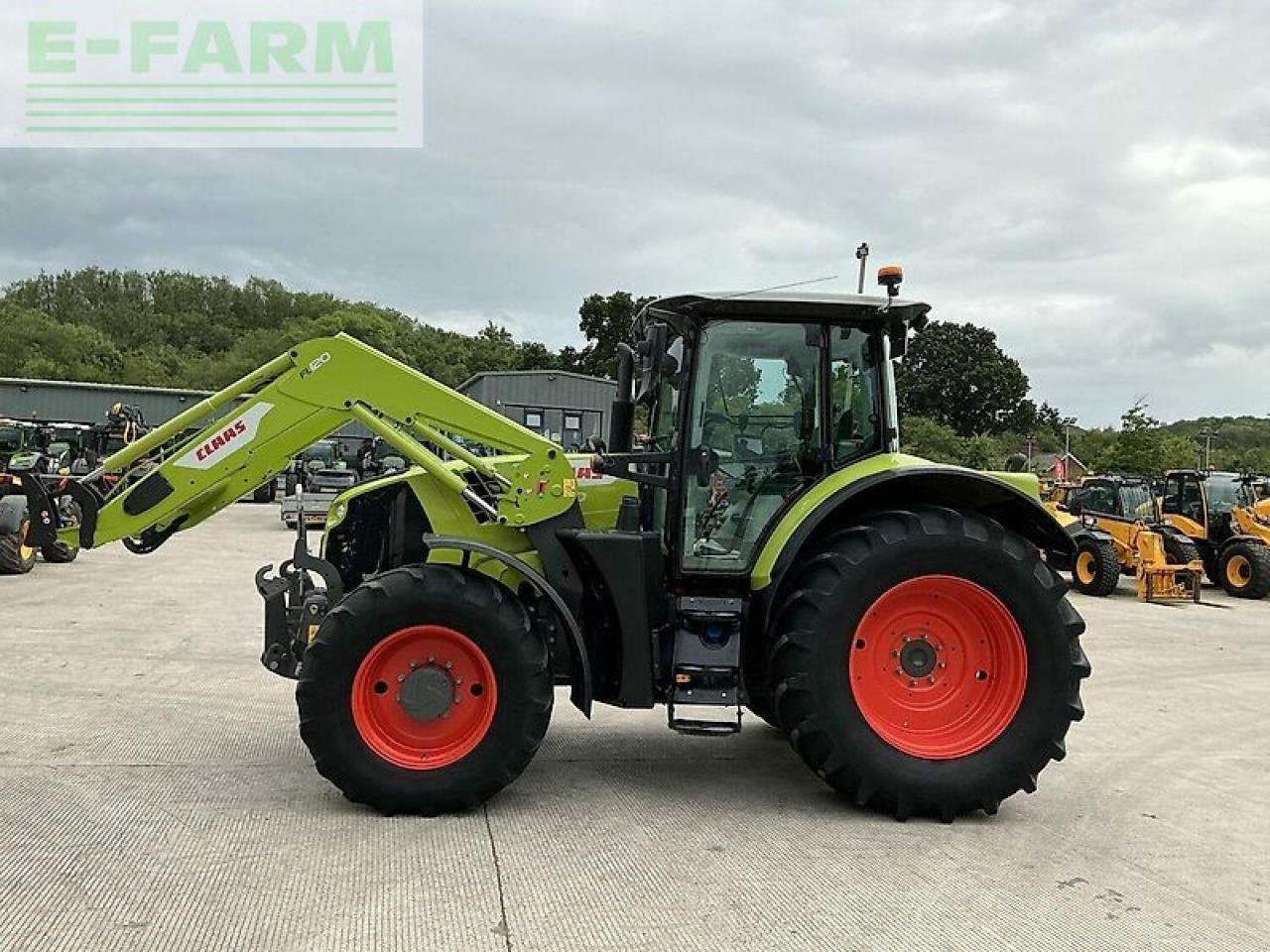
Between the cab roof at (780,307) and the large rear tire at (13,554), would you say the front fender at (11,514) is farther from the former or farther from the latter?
the cab roof at (780,307)

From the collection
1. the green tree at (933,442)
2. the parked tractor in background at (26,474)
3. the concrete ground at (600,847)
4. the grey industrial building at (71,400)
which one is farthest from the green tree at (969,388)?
the concrete ground at (600,847)

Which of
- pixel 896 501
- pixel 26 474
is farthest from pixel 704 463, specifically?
pixel 26 474

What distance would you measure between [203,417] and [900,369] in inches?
143

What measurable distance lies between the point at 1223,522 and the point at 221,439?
642 inches

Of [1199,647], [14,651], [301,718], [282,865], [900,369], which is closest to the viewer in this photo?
[282,865]

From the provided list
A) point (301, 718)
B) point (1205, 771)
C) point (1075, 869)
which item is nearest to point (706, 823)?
point (1075, 869)

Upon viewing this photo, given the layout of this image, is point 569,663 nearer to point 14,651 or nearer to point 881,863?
point 881,863

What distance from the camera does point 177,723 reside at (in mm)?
6023

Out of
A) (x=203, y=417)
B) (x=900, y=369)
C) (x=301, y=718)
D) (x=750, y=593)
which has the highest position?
(x=900, y=369)

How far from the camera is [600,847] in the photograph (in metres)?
4.27

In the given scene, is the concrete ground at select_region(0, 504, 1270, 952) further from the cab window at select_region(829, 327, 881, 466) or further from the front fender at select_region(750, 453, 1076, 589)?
the cab window at select_region(829, 327, 881, 466)

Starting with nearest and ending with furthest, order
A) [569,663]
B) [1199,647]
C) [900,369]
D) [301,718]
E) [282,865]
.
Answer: [282,865] → [301,718] → [569,663] → [900,369] → [1199,647]

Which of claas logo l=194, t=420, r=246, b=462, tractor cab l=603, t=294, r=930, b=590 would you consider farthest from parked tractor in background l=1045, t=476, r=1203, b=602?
claas logo l=194, t=420, r=246, b=462

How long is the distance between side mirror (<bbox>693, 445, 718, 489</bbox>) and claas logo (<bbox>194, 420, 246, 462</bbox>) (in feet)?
7.05
